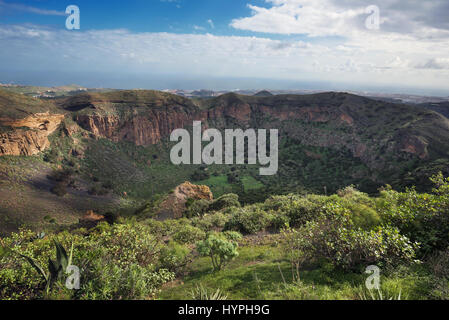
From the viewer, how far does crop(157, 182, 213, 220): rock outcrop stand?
26.3 metres

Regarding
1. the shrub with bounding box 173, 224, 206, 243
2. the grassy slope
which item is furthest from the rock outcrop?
the grassy slope

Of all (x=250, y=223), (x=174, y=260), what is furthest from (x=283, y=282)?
(x=250, y=223)

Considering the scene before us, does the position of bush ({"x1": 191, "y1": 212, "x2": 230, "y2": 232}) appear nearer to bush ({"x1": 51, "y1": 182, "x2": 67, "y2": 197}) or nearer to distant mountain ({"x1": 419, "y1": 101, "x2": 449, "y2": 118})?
bush ({"x1": 51, "y1": 182, "x2": 67, "y2": 197})

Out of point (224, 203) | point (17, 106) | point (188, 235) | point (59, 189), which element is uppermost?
point (17, 106)

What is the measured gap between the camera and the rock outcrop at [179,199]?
A: 86.4ft

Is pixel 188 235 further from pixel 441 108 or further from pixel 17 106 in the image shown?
pixel 441 108

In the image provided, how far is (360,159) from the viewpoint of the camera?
5231 cm

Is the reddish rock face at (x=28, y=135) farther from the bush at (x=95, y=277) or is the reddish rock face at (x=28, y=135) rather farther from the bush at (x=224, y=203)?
the bush at (x=95, y=277)

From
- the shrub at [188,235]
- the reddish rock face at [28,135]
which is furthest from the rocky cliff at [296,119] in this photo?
the shrub at [188,235]

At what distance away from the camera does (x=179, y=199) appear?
28.5 metres
